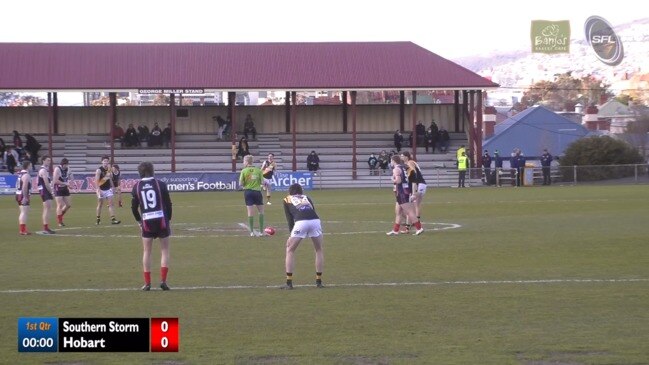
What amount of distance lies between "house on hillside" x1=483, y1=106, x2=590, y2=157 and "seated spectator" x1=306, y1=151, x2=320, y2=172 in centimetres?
2758

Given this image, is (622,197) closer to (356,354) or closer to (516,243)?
(516,243)

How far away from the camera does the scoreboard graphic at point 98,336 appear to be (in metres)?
10.4

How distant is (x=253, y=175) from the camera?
91.0 feet

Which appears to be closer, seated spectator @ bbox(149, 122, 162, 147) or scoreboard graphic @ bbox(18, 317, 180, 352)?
scoreboard graphic @ bbox(18, 317, 180, 352)

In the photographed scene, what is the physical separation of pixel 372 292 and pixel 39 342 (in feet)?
22.5

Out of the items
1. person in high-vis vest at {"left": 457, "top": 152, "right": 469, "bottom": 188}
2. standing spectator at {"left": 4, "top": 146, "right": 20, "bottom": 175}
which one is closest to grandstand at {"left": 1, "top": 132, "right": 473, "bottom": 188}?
person in high-vis vest at {"left": 457, "top": 152, "right": 469, "bottom": 188}

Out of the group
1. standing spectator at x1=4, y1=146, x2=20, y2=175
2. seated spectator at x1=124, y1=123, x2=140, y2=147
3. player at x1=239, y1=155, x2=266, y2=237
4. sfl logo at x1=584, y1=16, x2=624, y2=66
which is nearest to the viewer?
player at x1=239, y1=155, x2=266, y2=237

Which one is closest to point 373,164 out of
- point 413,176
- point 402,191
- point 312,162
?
point 312,162

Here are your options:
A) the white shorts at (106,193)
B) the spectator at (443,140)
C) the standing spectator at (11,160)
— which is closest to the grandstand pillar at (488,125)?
the spectator at (443,140)

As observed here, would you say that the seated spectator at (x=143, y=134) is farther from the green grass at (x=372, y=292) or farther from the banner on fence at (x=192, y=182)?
the green grass at (x=372, y=292)

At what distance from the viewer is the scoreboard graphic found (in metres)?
10.4

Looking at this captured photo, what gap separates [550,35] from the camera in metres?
160

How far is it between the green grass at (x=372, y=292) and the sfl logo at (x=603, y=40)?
5398 inches

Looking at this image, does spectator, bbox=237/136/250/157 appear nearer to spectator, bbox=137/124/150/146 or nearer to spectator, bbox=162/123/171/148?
spectator, bbox=162/123/171/148
